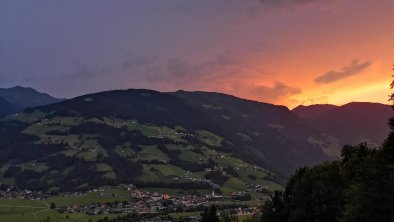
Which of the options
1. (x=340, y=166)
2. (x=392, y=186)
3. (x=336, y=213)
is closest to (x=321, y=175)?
(x=340, y=166)

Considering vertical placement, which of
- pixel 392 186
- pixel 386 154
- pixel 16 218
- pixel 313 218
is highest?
pixel 386 154

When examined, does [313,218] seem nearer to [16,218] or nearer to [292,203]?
[292,203]

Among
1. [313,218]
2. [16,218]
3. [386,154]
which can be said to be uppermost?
[386,154]

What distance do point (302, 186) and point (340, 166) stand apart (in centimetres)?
717

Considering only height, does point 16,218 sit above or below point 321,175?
below

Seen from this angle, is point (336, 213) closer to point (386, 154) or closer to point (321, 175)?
point (321, 175)

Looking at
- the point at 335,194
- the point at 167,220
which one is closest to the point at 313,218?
the point at 335,194

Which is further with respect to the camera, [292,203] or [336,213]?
[292,203]

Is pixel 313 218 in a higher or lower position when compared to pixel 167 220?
higher

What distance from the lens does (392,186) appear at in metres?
43.9

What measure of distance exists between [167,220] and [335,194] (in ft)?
372

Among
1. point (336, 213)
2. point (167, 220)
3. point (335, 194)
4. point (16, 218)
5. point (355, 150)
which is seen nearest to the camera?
point (336, 213)

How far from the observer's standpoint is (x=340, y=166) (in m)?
79.3

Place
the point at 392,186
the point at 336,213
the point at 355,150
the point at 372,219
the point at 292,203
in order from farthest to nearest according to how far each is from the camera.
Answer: the point at 292,203 → the point at 355,150 → the point at 336,213 → the point at 372,219 → the point at 392,186
